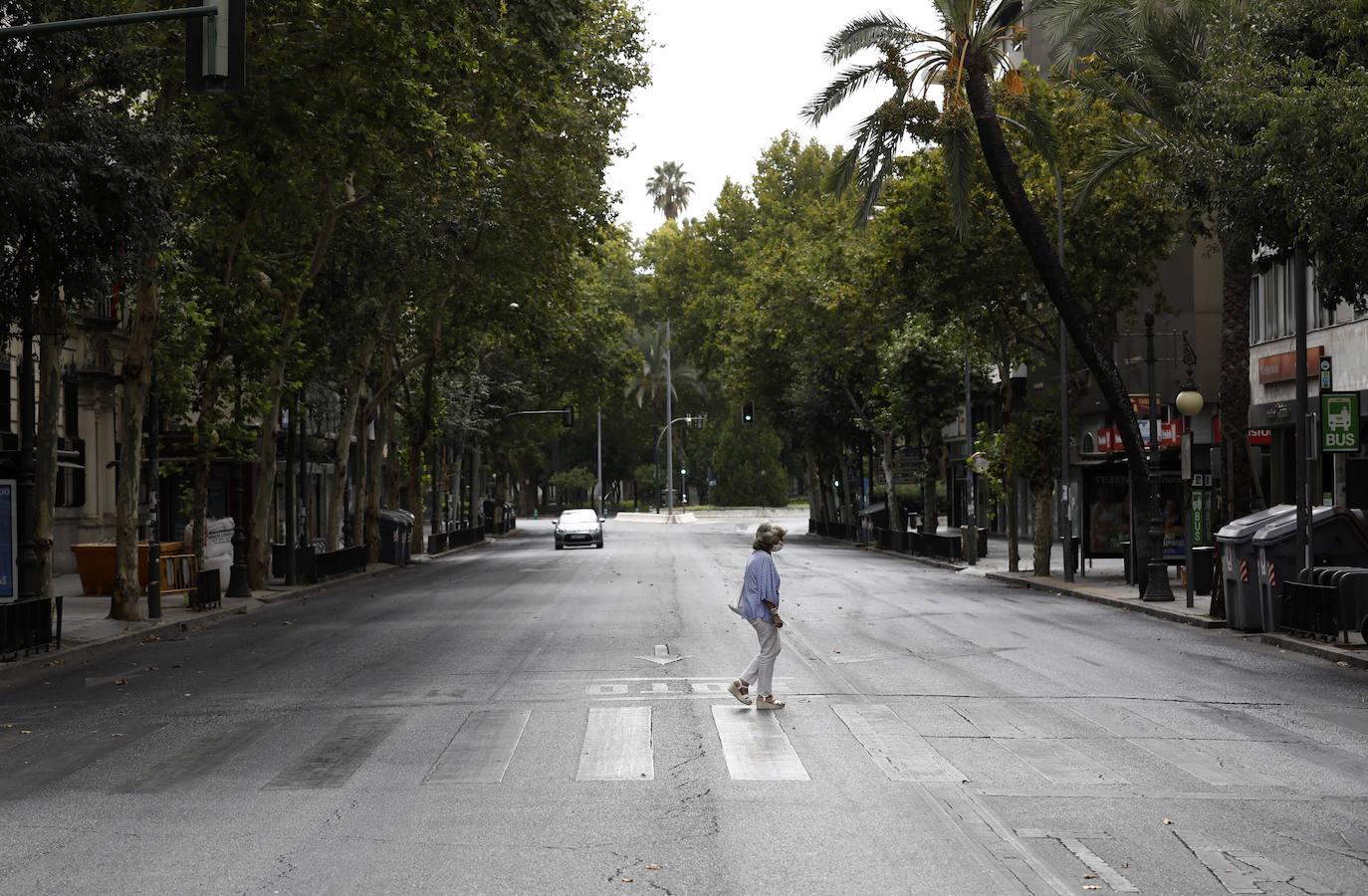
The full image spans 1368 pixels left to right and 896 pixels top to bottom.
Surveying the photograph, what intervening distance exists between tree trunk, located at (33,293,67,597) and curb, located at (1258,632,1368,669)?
673 inches

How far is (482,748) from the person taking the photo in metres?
11.7

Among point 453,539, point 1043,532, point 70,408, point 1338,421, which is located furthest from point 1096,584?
point 453,539

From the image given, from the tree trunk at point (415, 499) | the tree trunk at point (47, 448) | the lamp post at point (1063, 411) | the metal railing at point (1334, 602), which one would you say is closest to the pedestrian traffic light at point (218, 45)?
the tree trunk at point (47, 448)

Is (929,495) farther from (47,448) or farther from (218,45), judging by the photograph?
(218,45)

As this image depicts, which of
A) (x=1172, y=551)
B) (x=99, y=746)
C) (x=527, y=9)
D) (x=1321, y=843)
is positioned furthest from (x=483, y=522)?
(x=1321, y=843)

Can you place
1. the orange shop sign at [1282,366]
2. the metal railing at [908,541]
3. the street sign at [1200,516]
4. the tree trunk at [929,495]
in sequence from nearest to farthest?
the street sign at [1200,516], the orange shop sign at [1282,366], the metal railing at [908,541], the tree trunk at [929,495]

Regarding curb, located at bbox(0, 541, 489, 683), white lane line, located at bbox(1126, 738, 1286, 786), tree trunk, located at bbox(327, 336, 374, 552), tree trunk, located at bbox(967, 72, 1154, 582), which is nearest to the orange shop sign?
tree trunk, located at bbox(967, 72, 1154, 582)

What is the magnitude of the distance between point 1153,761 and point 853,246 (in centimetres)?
3316

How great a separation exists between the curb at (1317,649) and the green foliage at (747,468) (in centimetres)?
9020

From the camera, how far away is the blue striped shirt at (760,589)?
13953mm

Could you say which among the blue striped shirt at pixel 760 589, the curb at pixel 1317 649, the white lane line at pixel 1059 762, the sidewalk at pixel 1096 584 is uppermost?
the blue striped shirt at pixel 760 589

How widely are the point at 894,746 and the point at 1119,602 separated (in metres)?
17.9

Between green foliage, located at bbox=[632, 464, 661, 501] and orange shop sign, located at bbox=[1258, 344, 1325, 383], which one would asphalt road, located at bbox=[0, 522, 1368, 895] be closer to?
orange shop sign, located at bbox=[1258, 344, 1325, 383]

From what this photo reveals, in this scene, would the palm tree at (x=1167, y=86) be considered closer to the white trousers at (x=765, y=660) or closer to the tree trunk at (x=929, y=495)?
the white trousers at (x=765, y=660)
